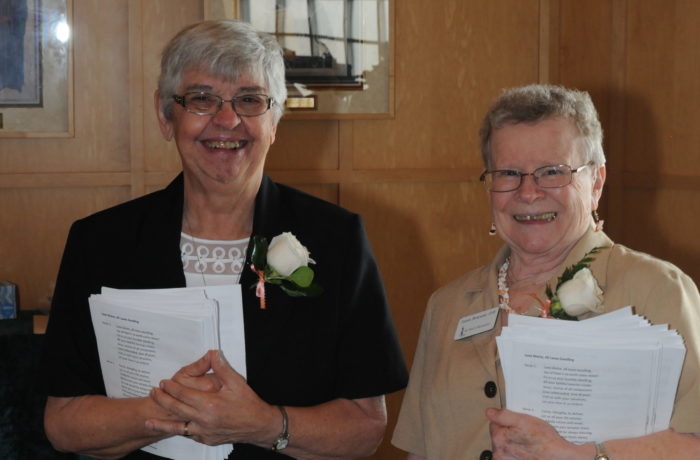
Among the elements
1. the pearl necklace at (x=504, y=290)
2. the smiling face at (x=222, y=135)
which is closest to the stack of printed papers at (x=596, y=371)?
the pearl necklace at (x=504, y=290)

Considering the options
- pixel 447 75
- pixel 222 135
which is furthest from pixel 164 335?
pixel 447 75

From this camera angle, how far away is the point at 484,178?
224 centimetres

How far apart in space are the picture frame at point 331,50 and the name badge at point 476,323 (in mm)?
2293

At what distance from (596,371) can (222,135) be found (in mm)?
1004

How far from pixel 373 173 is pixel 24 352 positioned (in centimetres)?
190

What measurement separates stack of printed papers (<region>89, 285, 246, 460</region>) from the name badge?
543mm

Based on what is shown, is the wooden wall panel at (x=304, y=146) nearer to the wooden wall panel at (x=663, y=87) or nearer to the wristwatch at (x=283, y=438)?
the wooden wall panel at (x=663, y=87)

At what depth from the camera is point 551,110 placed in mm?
2139

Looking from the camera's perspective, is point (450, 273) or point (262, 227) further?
point (450, 273)

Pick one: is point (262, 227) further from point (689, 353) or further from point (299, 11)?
point (299, 11)

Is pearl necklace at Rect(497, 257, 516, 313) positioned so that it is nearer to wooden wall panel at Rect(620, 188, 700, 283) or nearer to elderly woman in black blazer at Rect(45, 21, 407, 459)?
elderly woman in black blazer at Rect(45, 21, 407, 459)

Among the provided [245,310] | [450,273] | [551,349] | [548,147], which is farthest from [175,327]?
[450,273]

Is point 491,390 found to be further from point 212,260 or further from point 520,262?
point 212,260

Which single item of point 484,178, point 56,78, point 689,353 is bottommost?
point 689,353
